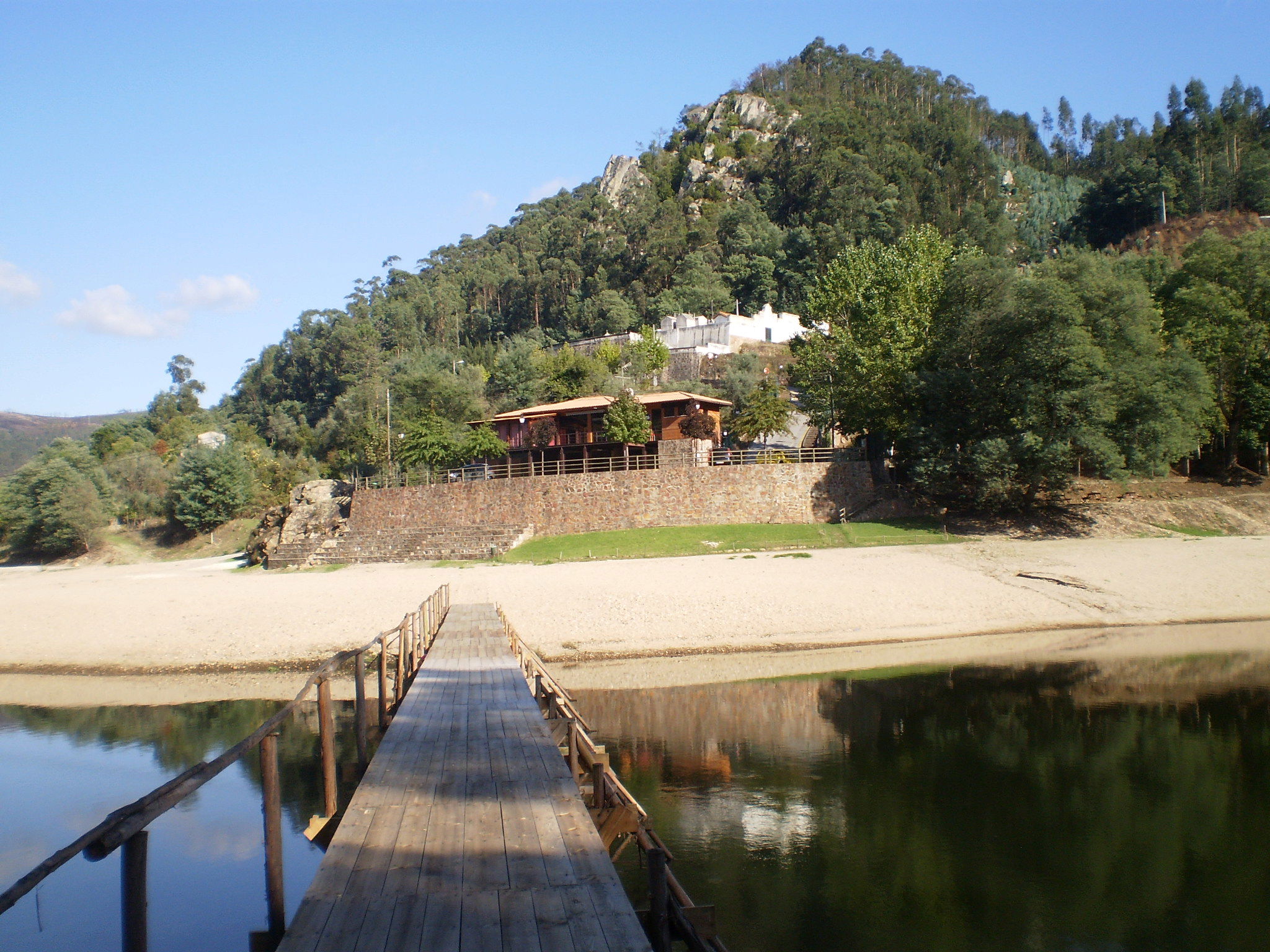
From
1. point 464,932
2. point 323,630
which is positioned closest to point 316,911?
point 464,932

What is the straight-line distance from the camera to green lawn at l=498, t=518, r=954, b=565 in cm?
3456

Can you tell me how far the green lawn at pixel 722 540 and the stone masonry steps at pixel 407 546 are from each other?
1576mm

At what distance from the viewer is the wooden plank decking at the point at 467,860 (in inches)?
177

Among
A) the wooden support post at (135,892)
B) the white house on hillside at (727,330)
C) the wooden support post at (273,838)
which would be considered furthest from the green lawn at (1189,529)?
the white house on hillside at (727,330)

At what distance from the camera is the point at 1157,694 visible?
18.8 m

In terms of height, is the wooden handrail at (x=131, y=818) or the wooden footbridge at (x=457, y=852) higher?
the wooden handrail at (x=131, y=818)

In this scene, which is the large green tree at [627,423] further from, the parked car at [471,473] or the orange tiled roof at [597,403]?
the parked car at [471,473]

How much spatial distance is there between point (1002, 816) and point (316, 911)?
10774 millimetres

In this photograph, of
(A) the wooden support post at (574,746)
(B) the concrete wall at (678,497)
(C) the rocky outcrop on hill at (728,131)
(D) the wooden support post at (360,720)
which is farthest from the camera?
(C) the rocky outcrop on hill at (728,131)

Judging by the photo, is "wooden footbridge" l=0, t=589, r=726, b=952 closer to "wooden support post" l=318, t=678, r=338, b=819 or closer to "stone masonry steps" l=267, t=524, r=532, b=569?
"wooden support post" l=318, t=678, r=338, b=819

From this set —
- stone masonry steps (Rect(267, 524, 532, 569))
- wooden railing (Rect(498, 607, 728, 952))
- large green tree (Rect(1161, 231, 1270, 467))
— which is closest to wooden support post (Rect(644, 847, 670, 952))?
wooden railing (Rect(498, 607, 728, 952))

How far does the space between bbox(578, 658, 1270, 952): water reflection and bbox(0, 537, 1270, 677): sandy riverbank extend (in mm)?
3807

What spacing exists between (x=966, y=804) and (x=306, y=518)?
43657mm

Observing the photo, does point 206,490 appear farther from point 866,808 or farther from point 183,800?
point 183,800
